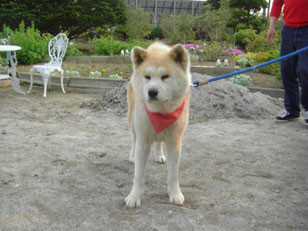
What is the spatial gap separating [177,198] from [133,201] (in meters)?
0.38

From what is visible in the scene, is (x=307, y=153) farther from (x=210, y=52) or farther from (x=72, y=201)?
(x=210, y=52)

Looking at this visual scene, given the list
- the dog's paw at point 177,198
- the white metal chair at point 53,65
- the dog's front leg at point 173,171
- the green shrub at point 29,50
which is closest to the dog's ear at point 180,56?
the dog's front leg at point 173,171

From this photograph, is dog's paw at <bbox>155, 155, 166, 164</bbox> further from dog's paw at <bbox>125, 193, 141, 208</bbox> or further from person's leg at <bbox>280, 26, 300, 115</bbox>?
person's leg at <bbox>280, 26, 300, 115</bbox>

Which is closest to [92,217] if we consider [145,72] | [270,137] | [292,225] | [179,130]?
[179,130]

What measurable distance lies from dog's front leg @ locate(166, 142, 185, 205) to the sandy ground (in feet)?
0.27

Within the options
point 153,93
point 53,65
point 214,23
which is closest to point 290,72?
point 153,93

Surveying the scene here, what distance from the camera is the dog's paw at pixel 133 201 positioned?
2.43m

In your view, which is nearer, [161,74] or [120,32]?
[161,74]

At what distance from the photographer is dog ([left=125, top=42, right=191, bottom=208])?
222cm

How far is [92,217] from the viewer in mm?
2258

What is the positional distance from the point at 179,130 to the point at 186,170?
0.89 meters

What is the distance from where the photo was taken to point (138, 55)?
2.40m

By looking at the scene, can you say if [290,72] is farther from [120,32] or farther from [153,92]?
[120,32]

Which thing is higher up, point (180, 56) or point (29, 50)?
point (180, 56)
